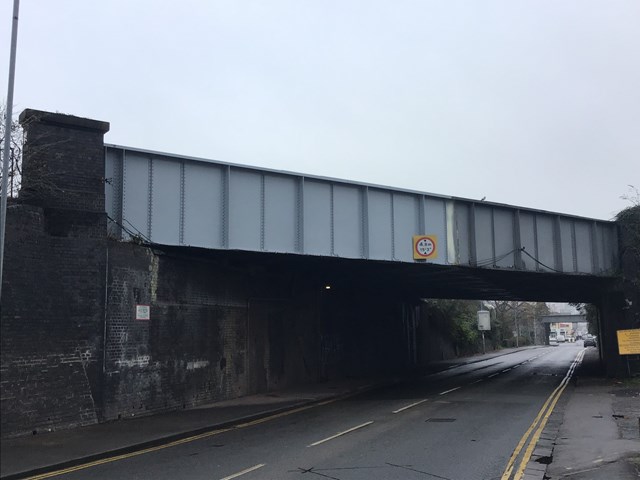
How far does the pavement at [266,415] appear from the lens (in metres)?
9.84

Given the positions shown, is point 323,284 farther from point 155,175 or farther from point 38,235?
point 38,235

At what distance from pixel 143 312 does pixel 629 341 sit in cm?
2058

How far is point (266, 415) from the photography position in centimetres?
1666

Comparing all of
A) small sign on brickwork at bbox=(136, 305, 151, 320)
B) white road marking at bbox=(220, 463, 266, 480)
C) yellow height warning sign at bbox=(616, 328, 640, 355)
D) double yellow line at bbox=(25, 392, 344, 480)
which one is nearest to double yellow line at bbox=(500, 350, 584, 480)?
white road marking at bbox=(220, 463, 266, 480)

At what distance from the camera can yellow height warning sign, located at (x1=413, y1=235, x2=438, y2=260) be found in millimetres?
22016

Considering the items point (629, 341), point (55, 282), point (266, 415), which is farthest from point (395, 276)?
point (55, 282)

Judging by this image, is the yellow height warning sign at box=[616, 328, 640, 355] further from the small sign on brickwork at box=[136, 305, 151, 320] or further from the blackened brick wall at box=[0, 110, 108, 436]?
the blackened brick wall at box=[0, 110, 108, 436]

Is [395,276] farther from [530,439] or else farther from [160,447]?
[160,447]

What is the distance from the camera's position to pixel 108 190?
53.4ft

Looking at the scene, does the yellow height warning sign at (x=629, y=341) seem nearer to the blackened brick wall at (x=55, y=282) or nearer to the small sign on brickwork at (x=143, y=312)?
the small sign on brickwork at (x=143, y=312)

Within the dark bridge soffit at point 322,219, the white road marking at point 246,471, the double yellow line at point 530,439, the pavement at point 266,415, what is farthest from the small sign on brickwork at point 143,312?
the double yellow line at point 530,439

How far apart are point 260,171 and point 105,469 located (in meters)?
11.1

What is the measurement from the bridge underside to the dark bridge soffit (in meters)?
0.65

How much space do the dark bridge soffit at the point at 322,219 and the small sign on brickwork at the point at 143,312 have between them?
193 centimetres
